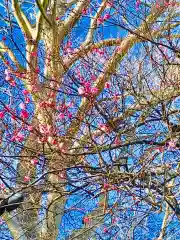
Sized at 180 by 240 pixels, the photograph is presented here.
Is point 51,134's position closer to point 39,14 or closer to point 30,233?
point 30,233

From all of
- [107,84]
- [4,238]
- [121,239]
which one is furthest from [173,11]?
[4,238]

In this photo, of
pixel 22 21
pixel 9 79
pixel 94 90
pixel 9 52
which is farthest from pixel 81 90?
pixel 9 52

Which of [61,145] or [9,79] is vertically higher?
[9,79]

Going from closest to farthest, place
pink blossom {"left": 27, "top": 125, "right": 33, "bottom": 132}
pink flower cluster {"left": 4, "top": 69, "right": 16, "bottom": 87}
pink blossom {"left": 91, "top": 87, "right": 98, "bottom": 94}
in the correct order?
pink blossom {"left": 91, "top": 87, "right": 98, "bottom": 94} < pink blossom {"left": 27, "top": 125, "right": 33, "bottom": 132} < pink flower cluster {"left": 4, "top": 69, "right": 16, "bottom": 87}

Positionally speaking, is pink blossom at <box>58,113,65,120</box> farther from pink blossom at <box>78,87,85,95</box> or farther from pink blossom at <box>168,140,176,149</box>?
pink blossom at <box>168,140,176,149</box>

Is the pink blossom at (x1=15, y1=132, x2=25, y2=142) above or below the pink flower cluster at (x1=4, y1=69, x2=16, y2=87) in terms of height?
below

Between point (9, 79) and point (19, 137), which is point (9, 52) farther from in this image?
point (19, 137)

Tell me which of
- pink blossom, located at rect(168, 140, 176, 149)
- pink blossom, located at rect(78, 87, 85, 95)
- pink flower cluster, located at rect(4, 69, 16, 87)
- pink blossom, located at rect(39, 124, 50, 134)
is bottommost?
pink blossom, located at rect(168, 140, 176, 149)

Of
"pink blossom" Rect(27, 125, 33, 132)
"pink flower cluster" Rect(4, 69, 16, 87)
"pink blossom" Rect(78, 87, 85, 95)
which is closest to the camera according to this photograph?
"pink blossom" Rect(78, 87, 85, 95)

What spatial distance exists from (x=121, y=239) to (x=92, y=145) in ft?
5.37

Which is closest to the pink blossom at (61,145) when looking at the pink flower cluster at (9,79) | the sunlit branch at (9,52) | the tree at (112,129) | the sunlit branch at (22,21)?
the tree at (112,129)

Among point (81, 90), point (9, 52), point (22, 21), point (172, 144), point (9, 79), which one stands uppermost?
point (22, 21)

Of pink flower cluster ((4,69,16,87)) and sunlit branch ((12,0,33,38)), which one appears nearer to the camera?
pink flower cluster ((4,69,16,87))

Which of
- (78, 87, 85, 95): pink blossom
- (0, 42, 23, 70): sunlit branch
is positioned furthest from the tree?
(0, 42, 23, 70): sunlit branch
